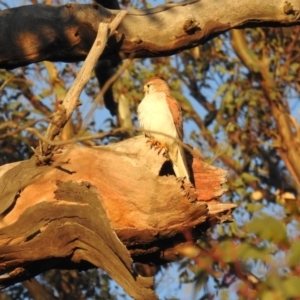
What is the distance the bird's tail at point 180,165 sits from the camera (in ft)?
14.4

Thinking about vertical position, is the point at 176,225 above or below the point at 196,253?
below

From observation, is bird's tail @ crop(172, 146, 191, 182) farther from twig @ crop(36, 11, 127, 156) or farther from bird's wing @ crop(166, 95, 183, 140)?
bird's wing @ crop(166, 95, 183, 140)

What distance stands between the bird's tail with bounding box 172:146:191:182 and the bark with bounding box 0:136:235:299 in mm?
258

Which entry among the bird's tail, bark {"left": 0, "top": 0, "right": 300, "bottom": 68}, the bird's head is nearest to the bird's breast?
the bird's head

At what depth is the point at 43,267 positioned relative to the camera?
4.04m

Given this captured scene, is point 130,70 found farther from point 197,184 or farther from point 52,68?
point 197,184

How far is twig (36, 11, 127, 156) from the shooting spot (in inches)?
153

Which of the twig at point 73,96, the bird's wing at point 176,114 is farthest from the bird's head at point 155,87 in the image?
the twig at point 73,96

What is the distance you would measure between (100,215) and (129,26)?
1.14m

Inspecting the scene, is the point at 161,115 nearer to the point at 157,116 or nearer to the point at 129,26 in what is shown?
the point at 157,116

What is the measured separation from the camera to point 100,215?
3.85m

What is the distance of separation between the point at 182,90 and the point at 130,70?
896 mm

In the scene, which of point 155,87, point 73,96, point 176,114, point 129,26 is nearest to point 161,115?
point 176,114

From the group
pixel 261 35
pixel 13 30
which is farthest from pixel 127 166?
pixel 261 35
